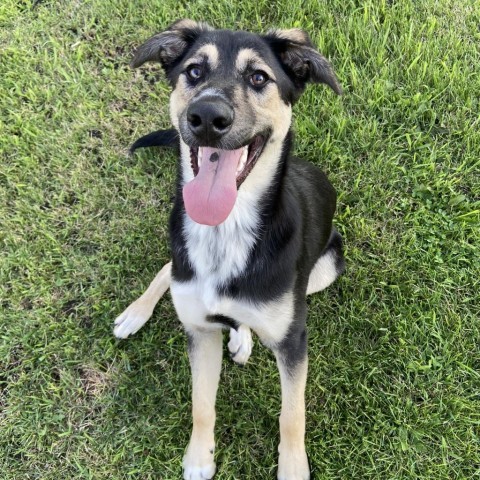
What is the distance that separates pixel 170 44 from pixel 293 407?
6.93 ft

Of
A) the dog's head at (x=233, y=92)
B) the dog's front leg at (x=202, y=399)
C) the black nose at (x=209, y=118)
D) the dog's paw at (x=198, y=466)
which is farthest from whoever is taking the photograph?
the dog's paw at (x=198, y=466)

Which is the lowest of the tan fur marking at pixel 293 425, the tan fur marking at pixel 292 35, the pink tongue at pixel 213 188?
the tan fur marking at pixel 293 425

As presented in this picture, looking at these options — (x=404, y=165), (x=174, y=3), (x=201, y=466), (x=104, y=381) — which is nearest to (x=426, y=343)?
(x=404, y=165)

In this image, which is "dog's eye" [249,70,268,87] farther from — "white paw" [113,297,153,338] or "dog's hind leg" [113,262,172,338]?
"white paw" [113,297,153,338]

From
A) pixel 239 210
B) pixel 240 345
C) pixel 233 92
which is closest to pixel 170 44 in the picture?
pixel 233 92

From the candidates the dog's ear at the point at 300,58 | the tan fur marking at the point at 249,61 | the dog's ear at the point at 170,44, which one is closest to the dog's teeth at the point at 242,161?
the tan fur marking at the point at 249,61

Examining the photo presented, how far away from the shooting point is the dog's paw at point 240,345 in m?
3.47

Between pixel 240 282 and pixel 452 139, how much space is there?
239 cm

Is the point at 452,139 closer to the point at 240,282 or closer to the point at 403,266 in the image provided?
the point at 403,266

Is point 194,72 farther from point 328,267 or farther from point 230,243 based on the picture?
point 328,267

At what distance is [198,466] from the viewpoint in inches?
125

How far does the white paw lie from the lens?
3645 mm

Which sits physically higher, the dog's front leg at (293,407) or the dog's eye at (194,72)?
the dog's eye at (194,72)

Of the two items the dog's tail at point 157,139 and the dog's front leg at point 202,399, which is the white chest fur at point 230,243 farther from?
the dog's tail at point 157,139
